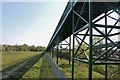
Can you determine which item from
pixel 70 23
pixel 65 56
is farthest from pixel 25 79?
pixel 65 56

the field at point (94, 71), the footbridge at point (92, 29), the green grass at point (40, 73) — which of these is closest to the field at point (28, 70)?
the green grass at point (40, 73)

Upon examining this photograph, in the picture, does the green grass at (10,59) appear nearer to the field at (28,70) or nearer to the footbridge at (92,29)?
the field at (28,70)

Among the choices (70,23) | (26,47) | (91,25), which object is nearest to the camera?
(91,25)

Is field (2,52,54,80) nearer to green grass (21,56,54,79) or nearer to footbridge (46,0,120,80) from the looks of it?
green grass (21,56,54,79)

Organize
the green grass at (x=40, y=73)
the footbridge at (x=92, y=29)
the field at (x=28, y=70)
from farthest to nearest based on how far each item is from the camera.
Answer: the field at (x=28, y=70)
the green grass at (x=40, y=73)
the footbridge at (x=92, y=29)

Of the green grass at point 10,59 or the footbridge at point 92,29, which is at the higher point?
the footbridge at point 92,29

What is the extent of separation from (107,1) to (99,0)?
1.18 feet

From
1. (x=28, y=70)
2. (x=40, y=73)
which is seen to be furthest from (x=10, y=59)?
(x=40, y=73)

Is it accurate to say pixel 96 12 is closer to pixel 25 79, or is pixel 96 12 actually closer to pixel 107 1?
pixel 107 1

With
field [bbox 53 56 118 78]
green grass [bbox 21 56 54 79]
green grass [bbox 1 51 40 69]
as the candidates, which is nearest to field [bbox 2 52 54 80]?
green grass [bbox 21 56 54 79]

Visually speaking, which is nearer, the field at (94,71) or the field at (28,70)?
the field at (94,71)

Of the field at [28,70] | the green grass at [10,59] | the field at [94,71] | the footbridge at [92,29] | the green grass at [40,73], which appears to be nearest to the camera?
the footbridge at [92,29]

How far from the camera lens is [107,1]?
6.14 m

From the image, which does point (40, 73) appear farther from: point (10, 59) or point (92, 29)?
point (10, 59)
